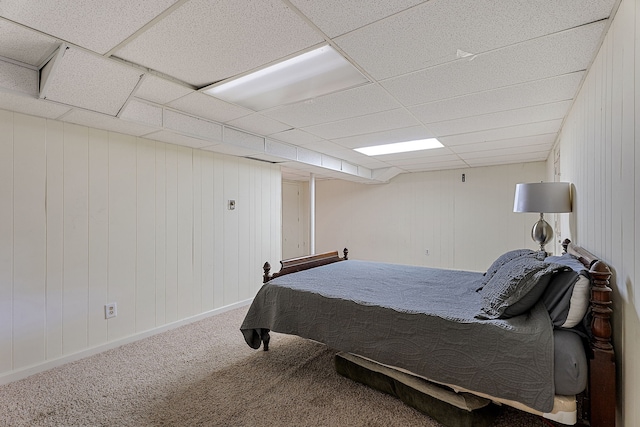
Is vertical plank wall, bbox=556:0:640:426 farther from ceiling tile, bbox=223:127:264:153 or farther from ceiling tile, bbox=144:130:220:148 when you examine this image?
ceiling tile, bbox=144:130:220:148

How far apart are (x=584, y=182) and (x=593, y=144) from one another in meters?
0.36

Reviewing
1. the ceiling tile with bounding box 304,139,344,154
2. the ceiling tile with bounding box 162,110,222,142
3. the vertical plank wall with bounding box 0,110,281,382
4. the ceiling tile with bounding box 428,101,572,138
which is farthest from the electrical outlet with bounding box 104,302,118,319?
the ceiling tile with bounding box 428,101,572,138

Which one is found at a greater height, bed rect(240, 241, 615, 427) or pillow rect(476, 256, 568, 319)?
pillow rect(476, 256, 568, 319)

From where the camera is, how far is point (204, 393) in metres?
2.12

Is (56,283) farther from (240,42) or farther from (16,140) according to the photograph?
(240,42)

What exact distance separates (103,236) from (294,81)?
7.43 ft

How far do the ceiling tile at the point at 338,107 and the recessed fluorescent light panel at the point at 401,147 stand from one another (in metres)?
1.34

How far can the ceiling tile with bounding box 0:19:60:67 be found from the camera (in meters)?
1.56

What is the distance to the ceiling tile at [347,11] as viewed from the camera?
1356mm

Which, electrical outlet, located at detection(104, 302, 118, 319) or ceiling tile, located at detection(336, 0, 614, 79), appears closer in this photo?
ceiling tile, located at detection(336, 0, 614, 79)

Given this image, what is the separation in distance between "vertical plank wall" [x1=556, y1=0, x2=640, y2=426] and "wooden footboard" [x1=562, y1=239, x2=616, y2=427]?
5 cm

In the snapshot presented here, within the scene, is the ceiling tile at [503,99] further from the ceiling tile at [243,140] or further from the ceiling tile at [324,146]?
the ceiling tile at [243,140]

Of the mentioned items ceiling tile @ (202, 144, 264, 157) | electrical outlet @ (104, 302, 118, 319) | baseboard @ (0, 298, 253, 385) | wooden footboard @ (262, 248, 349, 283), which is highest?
ceiling tile @ (202, 144, 264, 157)

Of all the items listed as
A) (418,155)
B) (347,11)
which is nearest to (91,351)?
(347,11)
